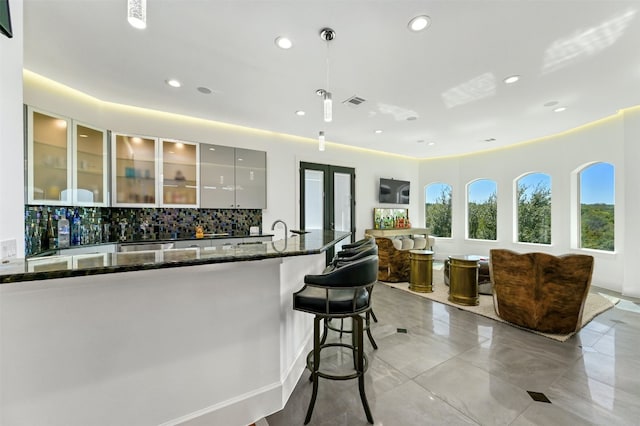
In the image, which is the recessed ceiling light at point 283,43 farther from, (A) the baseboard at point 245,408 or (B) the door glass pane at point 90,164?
(B) the door glass pane at point 90,164

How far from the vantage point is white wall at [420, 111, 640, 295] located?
13.3ft

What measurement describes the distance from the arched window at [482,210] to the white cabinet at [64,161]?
8073 millimetres

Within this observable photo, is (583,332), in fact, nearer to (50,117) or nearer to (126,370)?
(126,370)

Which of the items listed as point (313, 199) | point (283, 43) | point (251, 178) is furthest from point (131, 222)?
point (283, 43)

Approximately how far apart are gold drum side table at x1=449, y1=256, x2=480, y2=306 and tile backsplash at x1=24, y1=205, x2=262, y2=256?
350 centimetres

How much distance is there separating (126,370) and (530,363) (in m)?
3.13

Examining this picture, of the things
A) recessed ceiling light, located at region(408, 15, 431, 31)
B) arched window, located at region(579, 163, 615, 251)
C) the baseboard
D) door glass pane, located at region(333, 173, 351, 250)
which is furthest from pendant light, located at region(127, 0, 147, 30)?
arched window, located at region(579, 163, 615, 251)

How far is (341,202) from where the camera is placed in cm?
609

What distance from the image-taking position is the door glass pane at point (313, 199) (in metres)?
5.50

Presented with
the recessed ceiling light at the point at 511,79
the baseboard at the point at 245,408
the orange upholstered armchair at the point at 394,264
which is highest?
the recessed ceiling light at the point at 511,79

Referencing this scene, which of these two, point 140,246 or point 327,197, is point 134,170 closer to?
point 140,246

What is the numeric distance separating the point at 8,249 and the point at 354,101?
358 centimetres

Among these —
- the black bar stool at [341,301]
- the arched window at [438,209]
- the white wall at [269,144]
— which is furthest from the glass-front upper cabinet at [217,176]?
the arched window at [438,209]

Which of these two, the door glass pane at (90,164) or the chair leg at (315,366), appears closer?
the chair leg at (315,366)
